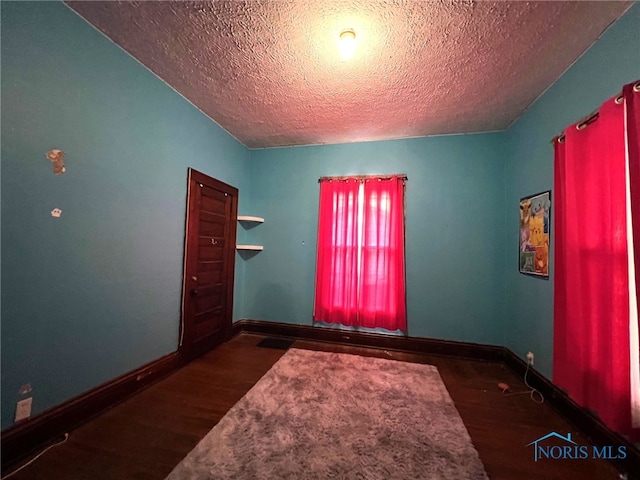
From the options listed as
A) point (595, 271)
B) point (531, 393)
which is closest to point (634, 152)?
point (595, 271)

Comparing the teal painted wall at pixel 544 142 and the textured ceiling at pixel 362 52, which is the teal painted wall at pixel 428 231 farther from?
the textured ceiling at pixel 362 52

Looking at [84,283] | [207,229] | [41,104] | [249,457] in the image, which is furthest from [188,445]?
[41,104]

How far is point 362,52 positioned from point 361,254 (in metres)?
2.06

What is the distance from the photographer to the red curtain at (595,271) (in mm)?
1202

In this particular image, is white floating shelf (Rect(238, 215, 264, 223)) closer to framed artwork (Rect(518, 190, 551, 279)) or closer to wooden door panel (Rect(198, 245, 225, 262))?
wooden door panel (Rect(198, 245, 225, 262))

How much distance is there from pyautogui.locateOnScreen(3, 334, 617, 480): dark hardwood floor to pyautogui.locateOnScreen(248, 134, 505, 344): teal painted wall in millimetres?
639

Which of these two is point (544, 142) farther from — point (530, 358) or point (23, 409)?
point (23, 409)

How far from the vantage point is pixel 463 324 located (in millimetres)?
2701

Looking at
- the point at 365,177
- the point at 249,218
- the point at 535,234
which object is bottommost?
the point at 535,234

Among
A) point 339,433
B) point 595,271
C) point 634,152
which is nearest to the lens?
point 634,152

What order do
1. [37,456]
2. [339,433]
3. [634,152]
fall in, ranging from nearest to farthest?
[634,152]
[37,456]
[339,433]

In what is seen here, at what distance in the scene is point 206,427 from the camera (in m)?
1.50

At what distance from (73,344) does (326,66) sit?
2.69m

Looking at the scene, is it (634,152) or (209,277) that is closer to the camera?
(634,152)
